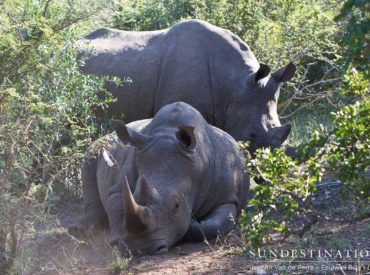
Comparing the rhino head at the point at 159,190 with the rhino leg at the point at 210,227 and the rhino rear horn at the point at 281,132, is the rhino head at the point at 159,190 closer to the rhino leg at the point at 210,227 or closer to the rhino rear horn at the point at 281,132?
the rhino leg at the point at 210,227

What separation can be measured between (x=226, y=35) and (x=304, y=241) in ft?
18.7

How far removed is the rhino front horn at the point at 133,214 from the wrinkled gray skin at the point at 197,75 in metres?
3.74

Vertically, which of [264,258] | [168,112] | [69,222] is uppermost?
[168,112]

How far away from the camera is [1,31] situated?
25.1 ft

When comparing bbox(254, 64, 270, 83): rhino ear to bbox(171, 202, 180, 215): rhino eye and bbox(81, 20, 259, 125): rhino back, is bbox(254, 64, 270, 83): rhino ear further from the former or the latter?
bbox(171, 202, 180, 215): rhino eye

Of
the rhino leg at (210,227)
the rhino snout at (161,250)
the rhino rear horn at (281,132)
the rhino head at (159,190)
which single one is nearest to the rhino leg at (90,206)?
the rhino head at (159,190)

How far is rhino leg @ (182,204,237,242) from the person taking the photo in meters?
8.95

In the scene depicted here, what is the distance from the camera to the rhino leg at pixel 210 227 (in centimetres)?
895

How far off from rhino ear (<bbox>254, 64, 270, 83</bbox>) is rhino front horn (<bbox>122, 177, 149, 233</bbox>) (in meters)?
3.98

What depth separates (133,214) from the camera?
27.0ft

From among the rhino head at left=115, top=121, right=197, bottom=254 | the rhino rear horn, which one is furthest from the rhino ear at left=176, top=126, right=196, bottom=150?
the rhino rear horn

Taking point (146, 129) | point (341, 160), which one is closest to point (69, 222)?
point (146, 129)

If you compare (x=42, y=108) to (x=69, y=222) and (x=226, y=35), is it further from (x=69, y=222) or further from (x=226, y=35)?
(x=226, y=35)

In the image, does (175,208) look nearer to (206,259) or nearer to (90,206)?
(206,259)
